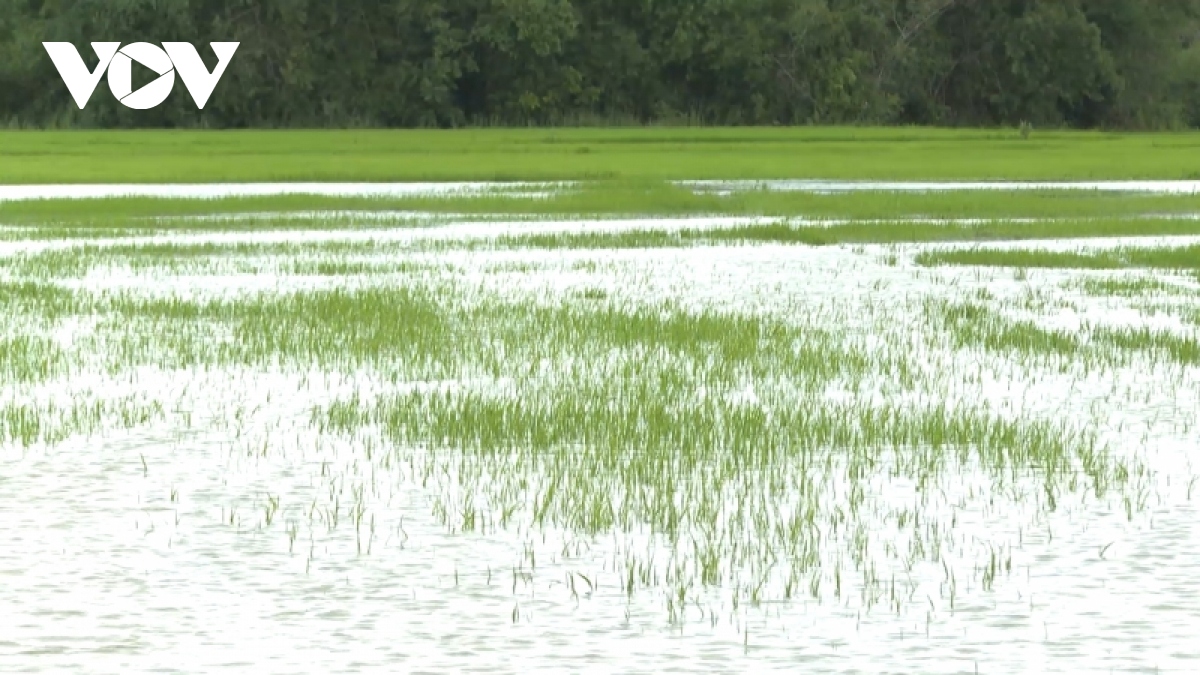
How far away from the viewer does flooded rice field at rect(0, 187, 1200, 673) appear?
227 inches

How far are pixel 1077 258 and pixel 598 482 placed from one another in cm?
1324

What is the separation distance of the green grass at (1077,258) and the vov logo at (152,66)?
133ft

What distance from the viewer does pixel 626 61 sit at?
61.7 meters

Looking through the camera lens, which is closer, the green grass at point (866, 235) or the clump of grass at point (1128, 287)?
the clump of grass at point (1128, 287)

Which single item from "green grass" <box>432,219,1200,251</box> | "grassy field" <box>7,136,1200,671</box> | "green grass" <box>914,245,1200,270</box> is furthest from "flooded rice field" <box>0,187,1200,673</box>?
"green grass" <box>432,219,1200,251</box>

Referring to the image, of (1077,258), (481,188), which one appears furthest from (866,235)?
(481,188)

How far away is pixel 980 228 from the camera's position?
84.0 feet

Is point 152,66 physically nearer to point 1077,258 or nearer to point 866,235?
point 866,235

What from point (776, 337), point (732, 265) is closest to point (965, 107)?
point (732, 265)

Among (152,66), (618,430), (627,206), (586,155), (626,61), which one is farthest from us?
(626,61)

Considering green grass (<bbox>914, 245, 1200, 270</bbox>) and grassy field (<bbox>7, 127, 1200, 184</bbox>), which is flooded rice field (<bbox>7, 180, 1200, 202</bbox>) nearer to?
grassy field (<bbox>7, 127, 1200, 184</bbox>)

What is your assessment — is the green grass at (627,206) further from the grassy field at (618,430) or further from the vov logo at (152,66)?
the vov logo at (152,66)

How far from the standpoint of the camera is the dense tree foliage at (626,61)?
196 feet

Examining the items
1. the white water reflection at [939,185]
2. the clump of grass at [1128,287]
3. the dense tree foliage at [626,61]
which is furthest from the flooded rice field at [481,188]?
the dense tree foliage at [626,61]
